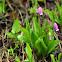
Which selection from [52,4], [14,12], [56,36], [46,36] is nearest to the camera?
[46,36]

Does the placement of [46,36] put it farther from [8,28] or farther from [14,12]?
[14,12]

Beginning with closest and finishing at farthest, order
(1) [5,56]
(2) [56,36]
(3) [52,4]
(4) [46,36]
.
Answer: (4) [46,36]
(1) [5,56]
(2) [56,36]
(3) [52,4]

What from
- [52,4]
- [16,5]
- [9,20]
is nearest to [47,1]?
[52,4]

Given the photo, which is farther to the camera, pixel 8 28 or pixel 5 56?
pixel 8 28

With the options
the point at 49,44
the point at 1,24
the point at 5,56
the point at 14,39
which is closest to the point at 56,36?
the point at 49,44

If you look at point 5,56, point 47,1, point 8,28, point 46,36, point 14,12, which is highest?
point 47,1

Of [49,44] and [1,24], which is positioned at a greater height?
[1,24]

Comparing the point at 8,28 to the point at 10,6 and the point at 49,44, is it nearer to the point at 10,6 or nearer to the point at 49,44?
the point at 10,6

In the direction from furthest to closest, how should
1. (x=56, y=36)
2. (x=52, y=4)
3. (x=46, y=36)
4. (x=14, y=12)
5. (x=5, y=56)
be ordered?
1. (x=52, y=4)
2. (x=14, y=12)
3. (x=56, y=36)
4. (x=5, y=56)
5. (x=46, y=36)

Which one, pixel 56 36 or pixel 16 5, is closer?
pixel 56 36
